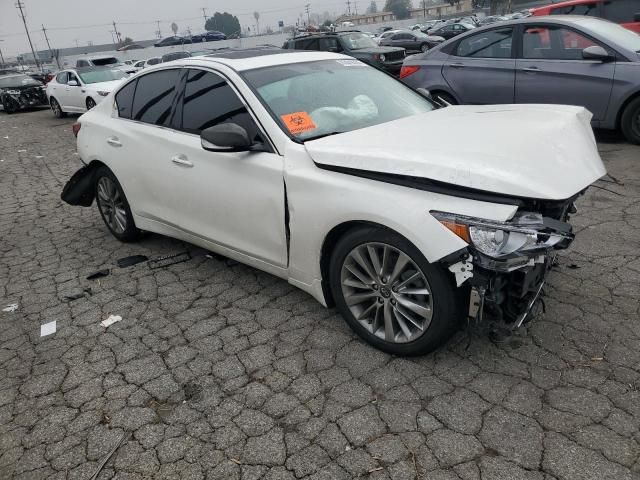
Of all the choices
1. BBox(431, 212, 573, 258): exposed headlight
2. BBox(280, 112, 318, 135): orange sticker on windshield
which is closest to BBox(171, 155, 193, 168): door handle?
BBox(280, 112, 318, 135): orange sticker on windshield

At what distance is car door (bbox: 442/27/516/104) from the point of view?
281 inches

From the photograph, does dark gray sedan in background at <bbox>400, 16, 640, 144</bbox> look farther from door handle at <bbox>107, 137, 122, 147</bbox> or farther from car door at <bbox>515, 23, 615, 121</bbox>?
door handle at <bbox>107, 137, 122, 147</bbox>

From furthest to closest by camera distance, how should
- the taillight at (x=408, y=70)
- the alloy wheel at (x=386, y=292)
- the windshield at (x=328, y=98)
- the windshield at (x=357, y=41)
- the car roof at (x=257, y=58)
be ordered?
1. the windshield at (x=357, y=41)
2. the taillight at (x=408, y=70)
3. the car roof at (x=257, y=58)
4. the windshield at (x=328, y=98)
5. the alloy wheel at (x=386, y=292)

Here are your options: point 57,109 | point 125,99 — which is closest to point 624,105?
point 125,99

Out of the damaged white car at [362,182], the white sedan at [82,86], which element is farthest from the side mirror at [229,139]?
the white sedan at [82,86]

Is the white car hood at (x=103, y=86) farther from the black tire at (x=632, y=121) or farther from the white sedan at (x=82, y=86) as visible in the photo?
the black tire at (x=632, y=121)

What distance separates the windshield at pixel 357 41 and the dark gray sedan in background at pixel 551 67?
29.1 ft

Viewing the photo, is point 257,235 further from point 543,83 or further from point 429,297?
point 543,83

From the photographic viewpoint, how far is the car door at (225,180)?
10.9 ft

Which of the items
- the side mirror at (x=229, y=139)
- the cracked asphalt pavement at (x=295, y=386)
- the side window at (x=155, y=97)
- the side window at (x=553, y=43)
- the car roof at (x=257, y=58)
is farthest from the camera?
the side window at (x=553, y=43)

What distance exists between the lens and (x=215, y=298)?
3.94 metres

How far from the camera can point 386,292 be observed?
116 inches

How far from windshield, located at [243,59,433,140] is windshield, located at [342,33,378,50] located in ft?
41.9

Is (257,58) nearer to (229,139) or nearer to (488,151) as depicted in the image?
(229,139)
